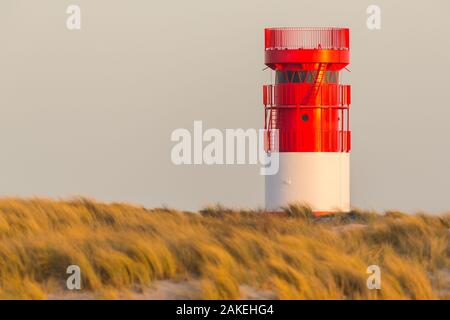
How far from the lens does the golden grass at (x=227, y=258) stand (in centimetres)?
1491

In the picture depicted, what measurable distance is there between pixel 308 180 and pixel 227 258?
11297mm

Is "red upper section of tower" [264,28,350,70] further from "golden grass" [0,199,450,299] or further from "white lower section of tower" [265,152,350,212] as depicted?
"golden grass" [0,199,450,299]

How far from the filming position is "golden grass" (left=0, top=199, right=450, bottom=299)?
1491 cm

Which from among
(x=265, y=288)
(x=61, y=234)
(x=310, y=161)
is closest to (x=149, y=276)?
(x=265, y=288)

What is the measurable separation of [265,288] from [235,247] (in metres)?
1.13

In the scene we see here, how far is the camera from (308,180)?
26562mm

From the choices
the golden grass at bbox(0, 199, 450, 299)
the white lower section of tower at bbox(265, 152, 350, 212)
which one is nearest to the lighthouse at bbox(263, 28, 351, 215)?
the white lower section of tower at bbox(265, 152, 350, 212)

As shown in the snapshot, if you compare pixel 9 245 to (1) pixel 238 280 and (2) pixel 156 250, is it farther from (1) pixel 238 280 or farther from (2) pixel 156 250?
(1) pixel 238 280

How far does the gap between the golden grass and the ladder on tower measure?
8.09 m

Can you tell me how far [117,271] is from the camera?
49.3 ft
